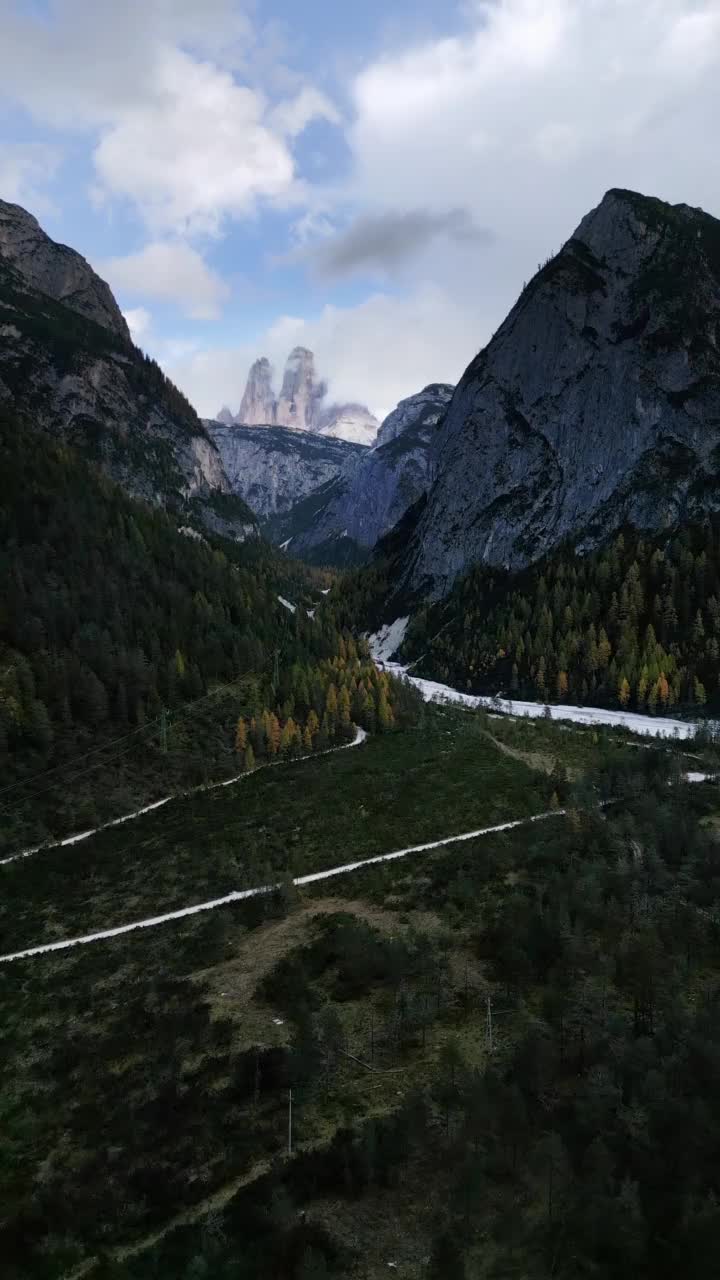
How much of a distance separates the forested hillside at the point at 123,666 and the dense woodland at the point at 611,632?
30361mm

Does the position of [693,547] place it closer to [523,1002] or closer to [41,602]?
[41,602]

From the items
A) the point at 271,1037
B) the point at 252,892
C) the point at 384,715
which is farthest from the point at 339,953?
the point at 384,715

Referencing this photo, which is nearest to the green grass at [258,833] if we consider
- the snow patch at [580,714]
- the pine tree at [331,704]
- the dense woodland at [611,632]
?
the pine tree at [331,704]

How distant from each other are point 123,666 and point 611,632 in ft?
300

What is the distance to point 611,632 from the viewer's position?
14475 centimetres

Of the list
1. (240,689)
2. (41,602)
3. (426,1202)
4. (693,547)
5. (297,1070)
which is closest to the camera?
(426,1202)

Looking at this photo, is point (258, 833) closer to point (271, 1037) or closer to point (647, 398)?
point (271, 1037)

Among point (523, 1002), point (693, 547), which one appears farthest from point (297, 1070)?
point (693, 547)

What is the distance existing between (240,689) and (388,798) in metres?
48.9

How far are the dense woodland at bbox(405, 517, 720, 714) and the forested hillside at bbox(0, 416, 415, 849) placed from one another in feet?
99.6

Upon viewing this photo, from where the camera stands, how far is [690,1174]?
71.5 ft

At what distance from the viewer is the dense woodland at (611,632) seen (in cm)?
12756

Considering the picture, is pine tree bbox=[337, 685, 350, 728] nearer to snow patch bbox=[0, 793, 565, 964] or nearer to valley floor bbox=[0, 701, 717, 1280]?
valley floor bbox=[0, 701, 717, 1280]

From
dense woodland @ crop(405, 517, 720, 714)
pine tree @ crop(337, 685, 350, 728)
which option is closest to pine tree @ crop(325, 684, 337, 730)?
pine tree @ crop(337, 685, 350, 728)
